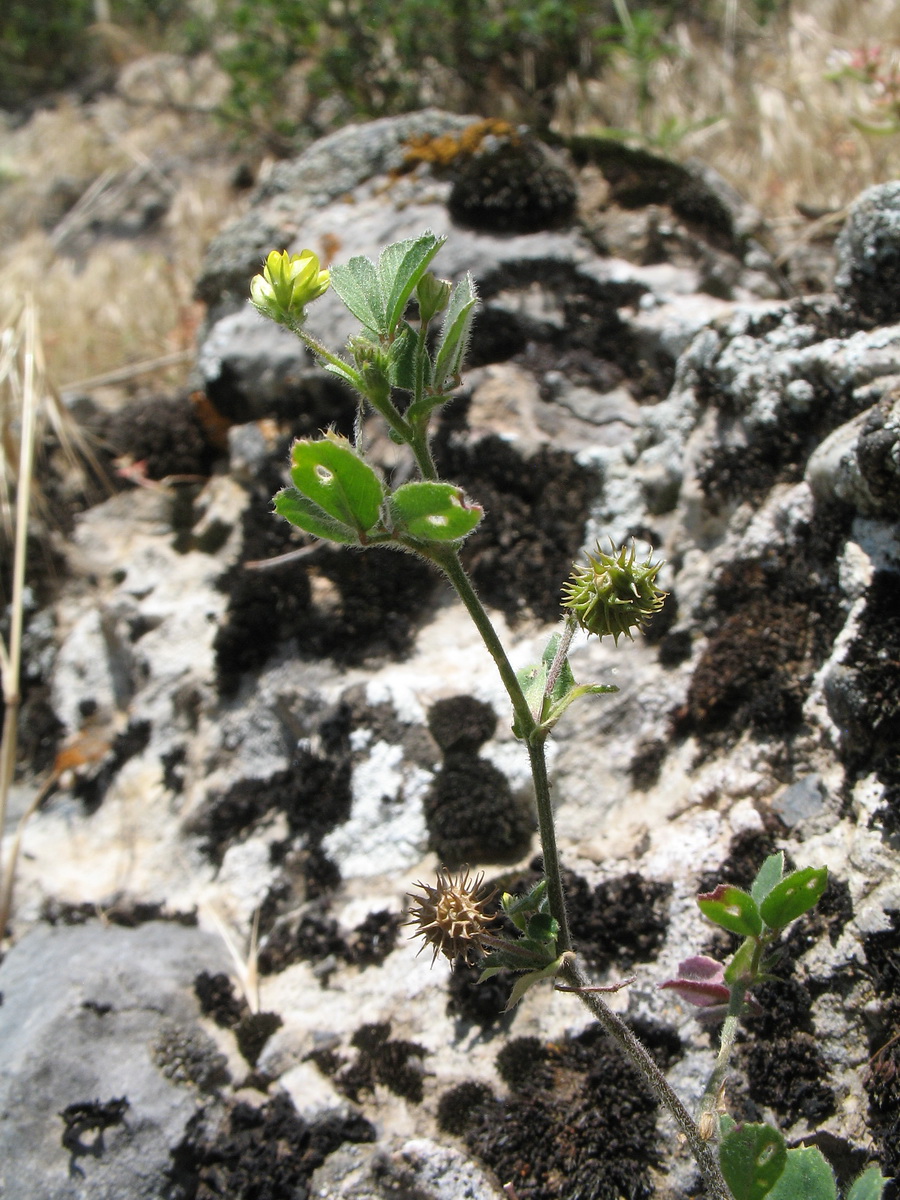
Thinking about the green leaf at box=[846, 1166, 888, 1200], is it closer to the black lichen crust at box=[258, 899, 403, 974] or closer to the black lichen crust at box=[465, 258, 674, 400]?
the black lichen crust at box=[258, 899, 403, 974]

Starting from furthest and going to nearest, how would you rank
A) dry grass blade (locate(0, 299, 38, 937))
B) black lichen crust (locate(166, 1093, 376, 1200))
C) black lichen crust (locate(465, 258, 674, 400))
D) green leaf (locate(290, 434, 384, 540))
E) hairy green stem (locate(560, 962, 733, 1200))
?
dry grass blade (locate(0, 299, 38, 937))
black lichen crust (locate(465, 258, 674, 400))
black lichen crust (locate(166, 1093, 376, 1200))
hairy green stem (locate(560, 962, 733, 1200))
green leaf (locate(290, 434, 384, 540))

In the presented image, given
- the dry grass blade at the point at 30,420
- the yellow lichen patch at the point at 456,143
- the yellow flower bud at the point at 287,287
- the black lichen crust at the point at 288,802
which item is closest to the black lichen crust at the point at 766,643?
the black lichen crust at the point at 288,802

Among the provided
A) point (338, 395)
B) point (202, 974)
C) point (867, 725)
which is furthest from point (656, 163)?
point (202, 974)

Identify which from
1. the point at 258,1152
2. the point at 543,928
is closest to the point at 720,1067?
the point at 543,928

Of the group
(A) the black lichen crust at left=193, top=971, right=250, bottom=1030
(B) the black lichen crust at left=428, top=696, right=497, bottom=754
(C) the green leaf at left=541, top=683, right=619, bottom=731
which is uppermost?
(C) the green leaf at left=541, top=683, right=619, bottom=731

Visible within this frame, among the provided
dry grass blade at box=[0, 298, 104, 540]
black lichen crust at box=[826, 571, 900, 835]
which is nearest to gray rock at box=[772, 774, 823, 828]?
black lichen crust at box=[826, 571, 900, 835]

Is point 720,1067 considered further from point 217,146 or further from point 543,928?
point 217,146

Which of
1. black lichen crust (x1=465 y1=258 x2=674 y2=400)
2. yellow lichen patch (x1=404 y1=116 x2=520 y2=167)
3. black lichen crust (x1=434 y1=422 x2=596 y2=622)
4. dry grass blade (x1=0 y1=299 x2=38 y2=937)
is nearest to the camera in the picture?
black lichen crust (x1=434 y1=422 x2=596 y2=622)

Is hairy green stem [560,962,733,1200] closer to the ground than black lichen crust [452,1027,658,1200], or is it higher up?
higher up
